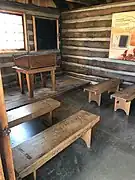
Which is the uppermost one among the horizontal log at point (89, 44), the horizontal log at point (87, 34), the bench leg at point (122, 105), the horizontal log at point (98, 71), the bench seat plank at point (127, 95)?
the horizontal log at point (87, 34)

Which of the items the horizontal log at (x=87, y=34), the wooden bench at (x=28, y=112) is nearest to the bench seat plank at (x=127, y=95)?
the wooden bench at (x=28, y=112)

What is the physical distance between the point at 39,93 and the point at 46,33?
2262mm

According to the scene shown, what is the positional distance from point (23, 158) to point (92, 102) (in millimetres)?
2721

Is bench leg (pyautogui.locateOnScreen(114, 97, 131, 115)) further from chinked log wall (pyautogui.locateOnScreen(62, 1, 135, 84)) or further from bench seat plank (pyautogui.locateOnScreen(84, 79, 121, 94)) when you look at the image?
chinked log wall (pyautogui.locateOnScreen(62, 1, 135, 84))

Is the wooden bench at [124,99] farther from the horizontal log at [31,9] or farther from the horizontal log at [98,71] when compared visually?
the horizontal log at [31,9]

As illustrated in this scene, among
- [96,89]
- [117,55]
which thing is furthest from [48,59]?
[117,55]

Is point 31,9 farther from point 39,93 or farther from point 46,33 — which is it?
point 39,93

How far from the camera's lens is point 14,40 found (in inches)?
185

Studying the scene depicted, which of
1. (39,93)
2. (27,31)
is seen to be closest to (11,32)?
(27,31)

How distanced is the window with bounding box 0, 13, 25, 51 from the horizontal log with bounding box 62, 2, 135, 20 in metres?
1.71

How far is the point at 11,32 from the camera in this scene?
15.0ft

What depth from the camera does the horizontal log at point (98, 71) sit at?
4512 mm

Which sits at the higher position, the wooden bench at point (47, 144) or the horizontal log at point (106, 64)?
the horizontal log at point (106, 64)

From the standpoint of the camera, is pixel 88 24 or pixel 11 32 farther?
pixel 88 24
